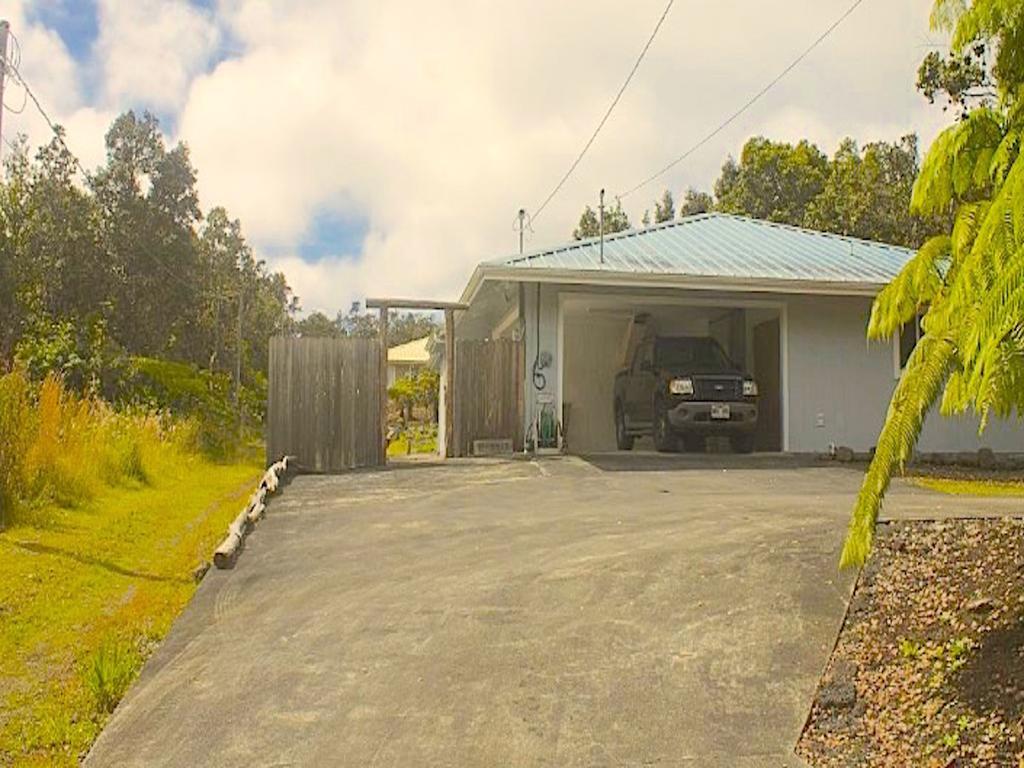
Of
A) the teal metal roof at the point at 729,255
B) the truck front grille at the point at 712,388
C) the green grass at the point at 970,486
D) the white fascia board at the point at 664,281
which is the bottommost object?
the green grass at the point at 970,486

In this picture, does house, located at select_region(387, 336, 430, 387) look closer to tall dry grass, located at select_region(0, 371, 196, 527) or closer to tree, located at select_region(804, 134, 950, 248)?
tree, located at select_region(804, 134, 950, 248)

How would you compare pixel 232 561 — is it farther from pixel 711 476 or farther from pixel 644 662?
pixel 711 476

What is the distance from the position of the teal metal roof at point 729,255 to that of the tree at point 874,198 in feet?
43.0

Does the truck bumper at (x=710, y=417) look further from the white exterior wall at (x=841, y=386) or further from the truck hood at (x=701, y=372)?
the white exterior wall at (x=841, y=386)

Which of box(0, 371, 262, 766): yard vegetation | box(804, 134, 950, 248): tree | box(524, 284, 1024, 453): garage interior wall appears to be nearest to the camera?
box(0, 371, 262, 766): yard vegetation

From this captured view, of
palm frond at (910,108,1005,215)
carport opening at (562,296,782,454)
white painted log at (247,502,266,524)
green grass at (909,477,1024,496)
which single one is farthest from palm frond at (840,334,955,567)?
carport opening at (562,296,782,454)

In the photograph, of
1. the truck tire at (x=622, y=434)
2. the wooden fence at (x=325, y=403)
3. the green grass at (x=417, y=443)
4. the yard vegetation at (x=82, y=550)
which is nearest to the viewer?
the yard vegetation at (x=82, y=550)

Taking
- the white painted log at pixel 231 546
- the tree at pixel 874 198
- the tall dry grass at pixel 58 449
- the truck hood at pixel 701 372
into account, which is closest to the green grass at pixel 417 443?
the truck hood at pixel 701 372

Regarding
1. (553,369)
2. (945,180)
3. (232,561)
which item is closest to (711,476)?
(553,369)

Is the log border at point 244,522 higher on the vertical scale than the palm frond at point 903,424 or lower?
lower

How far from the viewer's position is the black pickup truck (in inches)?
554

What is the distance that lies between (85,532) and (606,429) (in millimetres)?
13001

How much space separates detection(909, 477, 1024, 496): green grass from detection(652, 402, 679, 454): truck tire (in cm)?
416

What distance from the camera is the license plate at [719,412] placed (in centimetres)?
1399
